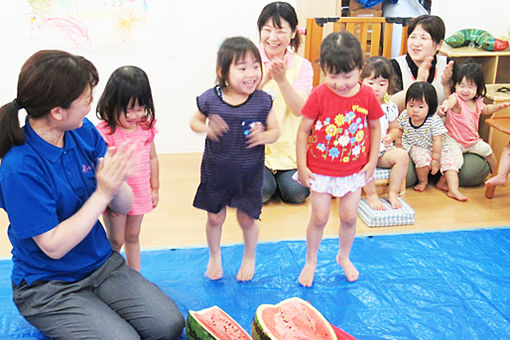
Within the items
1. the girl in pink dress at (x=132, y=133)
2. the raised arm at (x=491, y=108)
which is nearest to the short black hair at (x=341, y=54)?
the girl in pink dress at (x=132, y=133)

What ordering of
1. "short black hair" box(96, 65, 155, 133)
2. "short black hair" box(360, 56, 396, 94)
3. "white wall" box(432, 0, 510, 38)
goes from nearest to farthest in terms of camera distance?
1. "short black hair" box(96, 65, 155, 133)
2. "short black hair" box(360, 56, 396, 94)
3. "white wall" box(432, 0, 510, 38)

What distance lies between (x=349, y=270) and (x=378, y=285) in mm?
146

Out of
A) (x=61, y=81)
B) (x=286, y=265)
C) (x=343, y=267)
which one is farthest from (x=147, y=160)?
(x=343, y=267)

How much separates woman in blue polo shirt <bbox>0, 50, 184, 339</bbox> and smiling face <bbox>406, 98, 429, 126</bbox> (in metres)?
2.13

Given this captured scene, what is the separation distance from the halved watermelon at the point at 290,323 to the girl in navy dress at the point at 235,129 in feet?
1.60

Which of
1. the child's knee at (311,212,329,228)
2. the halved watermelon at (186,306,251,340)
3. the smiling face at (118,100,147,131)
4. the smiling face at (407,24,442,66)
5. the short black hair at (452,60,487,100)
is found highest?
the smiling face at (407,24,442,66)

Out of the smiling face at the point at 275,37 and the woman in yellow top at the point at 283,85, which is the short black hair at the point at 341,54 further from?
the smiling face at the point at 275,37

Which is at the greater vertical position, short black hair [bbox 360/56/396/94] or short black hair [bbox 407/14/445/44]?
short black hair [bbox 407/14/445/44]

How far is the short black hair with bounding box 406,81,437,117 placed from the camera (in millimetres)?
3494

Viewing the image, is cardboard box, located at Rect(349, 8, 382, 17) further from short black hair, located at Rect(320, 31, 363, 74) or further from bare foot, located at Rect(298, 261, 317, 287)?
bare foot, located at Rect(298, 261, 317, 287)

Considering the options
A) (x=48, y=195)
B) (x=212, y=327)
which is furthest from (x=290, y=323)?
(x=48, y=195)

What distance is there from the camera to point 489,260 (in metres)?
2.75

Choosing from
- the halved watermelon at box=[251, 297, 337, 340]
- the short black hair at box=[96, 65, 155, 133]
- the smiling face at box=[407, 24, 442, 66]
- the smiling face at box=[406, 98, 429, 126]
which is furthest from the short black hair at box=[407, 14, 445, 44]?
the halved watermelon at box=[251, 297, 337, 340]

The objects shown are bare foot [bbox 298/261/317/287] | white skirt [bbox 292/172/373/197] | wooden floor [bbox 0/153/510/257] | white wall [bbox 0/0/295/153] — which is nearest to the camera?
white skirt [bbox 292/172/373/197]
